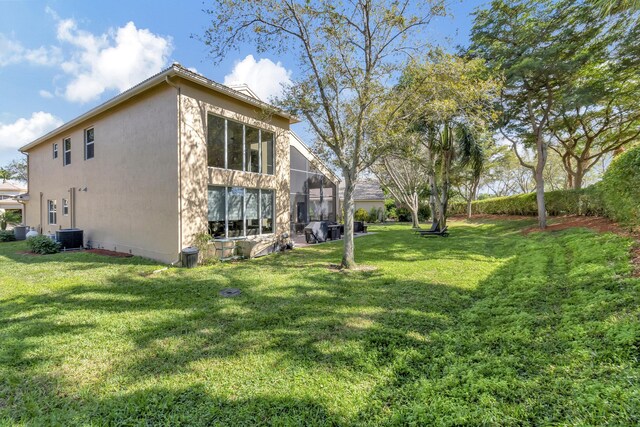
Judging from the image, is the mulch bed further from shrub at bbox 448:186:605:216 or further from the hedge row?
shrub at bbox 448:186:605:216

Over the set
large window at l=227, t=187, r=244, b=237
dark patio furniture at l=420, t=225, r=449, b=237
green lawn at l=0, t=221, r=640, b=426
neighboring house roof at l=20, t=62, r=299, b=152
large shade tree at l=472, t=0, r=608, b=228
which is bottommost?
green lawn at l=0, t=221, r=640, b=426

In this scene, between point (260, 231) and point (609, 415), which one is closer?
point (609, 415)

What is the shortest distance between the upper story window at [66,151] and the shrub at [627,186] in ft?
68.6

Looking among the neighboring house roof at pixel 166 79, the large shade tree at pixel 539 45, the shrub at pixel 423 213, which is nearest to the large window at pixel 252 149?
the neighboring house roof at pixel 166 79

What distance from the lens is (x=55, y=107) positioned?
1655 centimetres

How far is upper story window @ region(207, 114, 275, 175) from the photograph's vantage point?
10.1 m

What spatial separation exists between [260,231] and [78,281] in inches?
233

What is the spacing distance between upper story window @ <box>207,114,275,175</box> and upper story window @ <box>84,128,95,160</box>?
22.6 feet

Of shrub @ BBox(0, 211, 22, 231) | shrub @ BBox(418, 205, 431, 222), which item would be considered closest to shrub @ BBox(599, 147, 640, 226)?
shrub @ BBox(418, 205, 431, 222)

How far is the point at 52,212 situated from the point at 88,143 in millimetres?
6237

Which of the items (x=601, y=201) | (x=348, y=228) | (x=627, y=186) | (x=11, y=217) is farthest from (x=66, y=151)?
(x=601, y=201)

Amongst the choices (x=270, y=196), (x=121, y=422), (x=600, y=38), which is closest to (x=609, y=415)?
(x=121, y=422)

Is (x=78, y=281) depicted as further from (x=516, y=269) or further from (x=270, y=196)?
(x=516, y=269)

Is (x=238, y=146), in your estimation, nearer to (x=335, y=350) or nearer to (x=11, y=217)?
(x=335, y=350)
